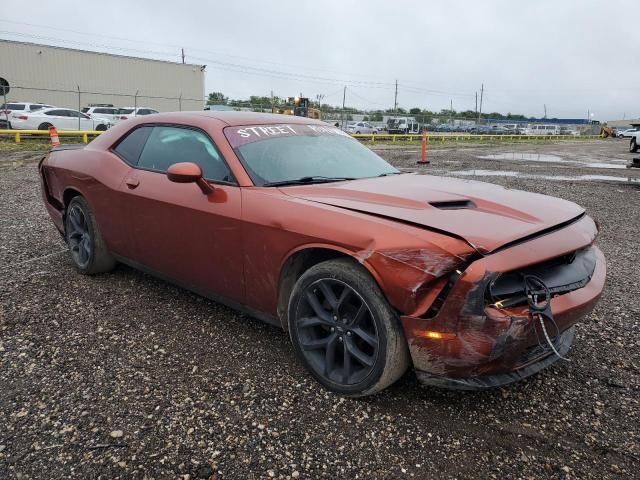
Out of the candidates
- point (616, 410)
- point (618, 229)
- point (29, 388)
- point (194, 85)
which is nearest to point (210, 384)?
point (29, 388)

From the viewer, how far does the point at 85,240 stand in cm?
421

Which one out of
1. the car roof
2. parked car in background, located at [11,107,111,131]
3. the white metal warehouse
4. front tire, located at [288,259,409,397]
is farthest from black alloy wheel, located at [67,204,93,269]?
the white metal warehouse

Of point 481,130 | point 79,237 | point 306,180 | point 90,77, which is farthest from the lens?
point 481,130

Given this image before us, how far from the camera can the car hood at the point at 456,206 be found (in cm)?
224

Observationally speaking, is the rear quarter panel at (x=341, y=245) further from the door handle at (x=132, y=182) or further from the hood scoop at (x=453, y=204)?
the door handle at (x=132, y=182)

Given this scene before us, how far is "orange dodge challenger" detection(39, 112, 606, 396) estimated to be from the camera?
214 cm

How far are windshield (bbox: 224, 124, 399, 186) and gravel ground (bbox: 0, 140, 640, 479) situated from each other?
1.08m

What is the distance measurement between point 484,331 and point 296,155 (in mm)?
1749

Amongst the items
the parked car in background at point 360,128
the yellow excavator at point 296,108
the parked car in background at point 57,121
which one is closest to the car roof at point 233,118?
the parked car in background at point 57,121

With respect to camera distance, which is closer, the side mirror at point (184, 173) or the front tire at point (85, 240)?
the side mirror at point (184, 173)

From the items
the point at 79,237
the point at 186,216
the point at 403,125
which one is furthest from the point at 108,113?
the point at 403,125

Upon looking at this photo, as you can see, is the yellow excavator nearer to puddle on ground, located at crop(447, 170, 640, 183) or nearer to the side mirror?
puddle on ground, located at crop(447, 170, 640, 183)

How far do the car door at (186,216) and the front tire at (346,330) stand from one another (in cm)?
54

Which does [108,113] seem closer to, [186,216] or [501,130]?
[186,216]
